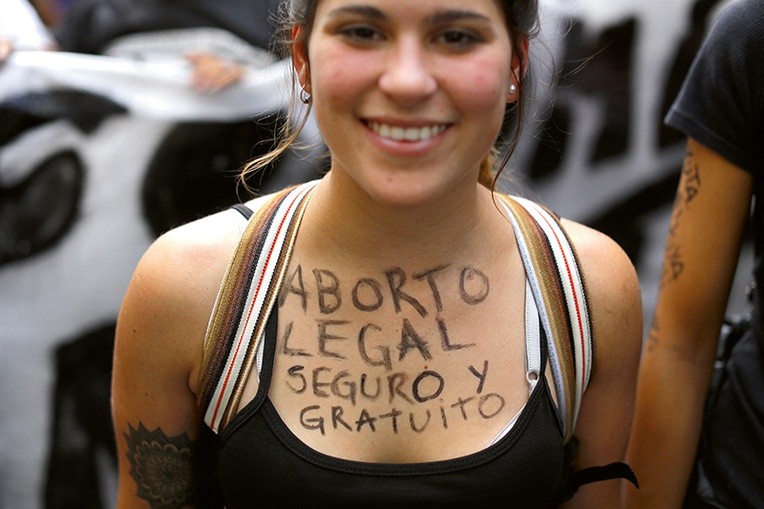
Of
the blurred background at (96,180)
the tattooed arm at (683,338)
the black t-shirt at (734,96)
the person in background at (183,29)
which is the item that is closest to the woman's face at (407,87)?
the black t-shirt at (734,96)

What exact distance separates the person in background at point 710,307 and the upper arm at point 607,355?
0.20 metres

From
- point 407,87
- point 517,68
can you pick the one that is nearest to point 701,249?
point 517,68

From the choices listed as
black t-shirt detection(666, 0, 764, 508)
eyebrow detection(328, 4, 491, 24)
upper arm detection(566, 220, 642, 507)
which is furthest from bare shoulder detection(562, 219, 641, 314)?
eyebrow detection(328, 4, 491, 24)

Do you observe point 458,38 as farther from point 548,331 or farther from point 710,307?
point 710,307

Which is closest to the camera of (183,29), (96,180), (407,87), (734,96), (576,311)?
(407,87)

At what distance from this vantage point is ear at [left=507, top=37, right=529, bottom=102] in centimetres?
181

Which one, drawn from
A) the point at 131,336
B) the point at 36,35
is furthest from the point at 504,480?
the point at 36,35

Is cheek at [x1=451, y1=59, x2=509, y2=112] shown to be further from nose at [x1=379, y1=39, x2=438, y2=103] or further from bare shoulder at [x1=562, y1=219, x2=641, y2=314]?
bare shoulder at [x1=562, y1=219, x2=641, y2=314]

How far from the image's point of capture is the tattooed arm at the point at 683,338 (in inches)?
83.1

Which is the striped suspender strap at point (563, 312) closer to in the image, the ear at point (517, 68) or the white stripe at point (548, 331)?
the white stripe at point (548, 331)

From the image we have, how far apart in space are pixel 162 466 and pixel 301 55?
32.7 inches

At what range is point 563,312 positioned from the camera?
71.6 inches

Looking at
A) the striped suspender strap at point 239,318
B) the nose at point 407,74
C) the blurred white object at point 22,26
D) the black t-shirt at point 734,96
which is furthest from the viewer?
the blurred white object at point 22,26

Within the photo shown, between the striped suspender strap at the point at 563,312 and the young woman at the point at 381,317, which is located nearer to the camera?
the young woman at the point at 381,317
